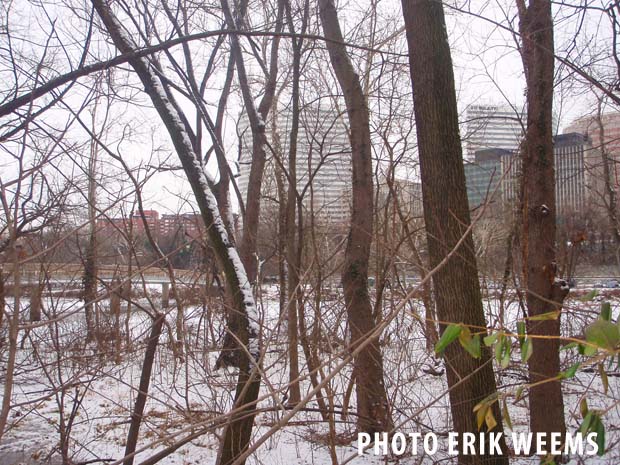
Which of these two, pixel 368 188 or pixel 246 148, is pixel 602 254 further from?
pixel 368 188

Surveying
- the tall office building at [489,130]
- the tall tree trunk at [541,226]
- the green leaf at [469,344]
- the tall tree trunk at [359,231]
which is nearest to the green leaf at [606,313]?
the green leaf at [469,344]

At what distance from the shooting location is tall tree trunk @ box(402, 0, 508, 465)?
299 cm

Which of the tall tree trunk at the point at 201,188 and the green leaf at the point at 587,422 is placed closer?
the green leaf at the point at 587,422

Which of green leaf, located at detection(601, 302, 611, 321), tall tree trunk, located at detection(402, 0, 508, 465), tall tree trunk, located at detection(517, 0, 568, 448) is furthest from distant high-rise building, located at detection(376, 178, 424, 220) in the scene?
green leaf, located at detection(601, 302, 611, 321)

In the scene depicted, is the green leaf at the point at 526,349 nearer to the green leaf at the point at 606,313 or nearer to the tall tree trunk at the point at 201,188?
the green leaf at the point at 606,313

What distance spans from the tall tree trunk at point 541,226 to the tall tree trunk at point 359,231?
1314 mm

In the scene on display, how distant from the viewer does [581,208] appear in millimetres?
12945

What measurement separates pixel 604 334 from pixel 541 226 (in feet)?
11.8

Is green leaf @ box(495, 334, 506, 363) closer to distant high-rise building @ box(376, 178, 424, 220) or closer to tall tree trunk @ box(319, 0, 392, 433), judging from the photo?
tall tree trunk @ box(319, 0, 392, 433)

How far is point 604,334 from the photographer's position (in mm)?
930

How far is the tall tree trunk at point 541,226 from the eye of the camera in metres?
4.09

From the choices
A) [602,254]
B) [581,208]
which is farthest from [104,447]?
[602,254]

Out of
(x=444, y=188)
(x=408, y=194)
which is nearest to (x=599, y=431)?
(x=444, y=188)

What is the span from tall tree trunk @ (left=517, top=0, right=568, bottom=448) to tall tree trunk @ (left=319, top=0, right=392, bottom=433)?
1314mm
